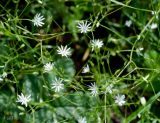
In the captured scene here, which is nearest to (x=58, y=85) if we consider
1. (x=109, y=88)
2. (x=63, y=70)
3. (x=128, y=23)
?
(x=63, y=70)

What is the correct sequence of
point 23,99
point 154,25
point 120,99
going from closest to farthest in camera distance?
point 23,99
point 120,99
point 154,25

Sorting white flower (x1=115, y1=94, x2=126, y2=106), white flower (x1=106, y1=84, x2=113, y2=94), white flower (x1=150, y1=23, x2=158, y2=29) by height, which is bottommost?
white flower (x1=115, y1=94, x2=126, y2=106)

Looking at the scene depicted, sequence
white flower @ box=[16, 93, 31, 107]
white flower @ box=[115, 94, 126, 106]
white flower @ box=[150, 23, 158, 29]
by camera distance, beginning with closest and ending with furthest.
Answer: white flower @ box=[16, 93, 31, 107], white flower @ box=[115, 94, 126, 106], white flower @ box=[150, 23, 158, 29]

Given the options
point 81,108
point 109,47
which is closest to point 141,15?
A: point 109,47

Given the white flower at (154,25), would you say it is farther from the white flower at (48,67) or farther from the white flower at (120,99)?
the white flower at (48,67)

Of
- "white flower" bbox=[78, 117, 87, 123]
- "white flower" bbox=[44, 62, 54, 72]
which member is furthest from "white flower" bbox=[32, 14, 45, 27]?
"white flower" bbox=[78, 117, 87, 123]

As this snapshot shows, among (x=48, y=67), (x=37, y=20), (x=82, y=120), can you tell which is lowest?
(x=82, y=120)

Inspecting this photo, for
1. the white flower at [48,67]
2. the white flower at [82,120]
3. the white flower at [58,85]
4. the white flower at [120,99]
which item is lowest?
the white flower at [82,120]

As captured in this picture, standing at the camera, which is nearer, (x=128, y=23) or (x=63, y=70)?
(x=63, y=70)

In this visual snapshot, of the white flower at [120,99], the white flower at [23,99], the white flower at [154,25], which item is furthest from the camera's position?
the white flower at [154,25]

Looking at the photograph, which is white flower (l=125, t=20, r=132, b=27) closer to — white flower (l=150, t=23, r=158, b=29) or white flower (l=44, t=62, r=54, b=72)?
A: white flower (l=150, t=23, r=158, b=29)

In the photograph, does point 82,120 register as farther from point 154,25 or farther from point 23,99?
point 154,25

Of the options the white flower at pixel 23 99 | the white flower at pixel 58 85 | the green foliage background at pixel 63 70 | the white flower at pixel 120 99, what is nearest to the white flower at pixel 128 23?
the green foliage background at pixel 63 70
